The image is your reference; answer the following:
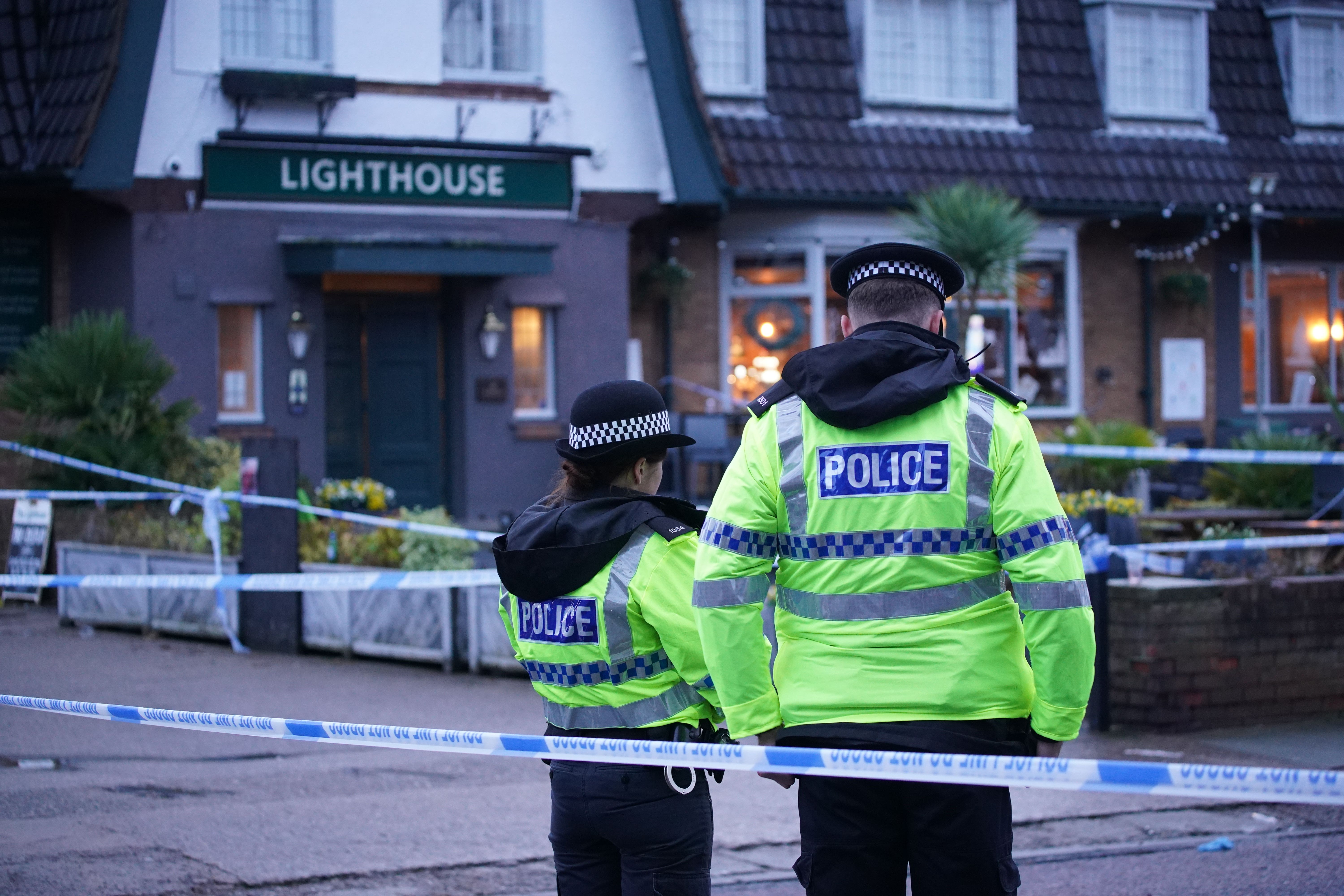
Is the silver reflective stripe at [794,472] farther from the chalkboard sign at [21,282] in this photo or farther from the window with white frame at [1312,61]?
the window with white frame at [1312,61]

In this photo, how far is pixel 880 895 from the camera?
326 cm

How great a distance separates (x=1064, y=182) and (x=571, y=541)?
1495 centimetres

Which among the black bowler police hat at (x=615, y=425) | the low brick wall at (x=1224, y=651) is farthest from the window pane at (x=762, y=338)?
the black bowler police hat at (x=615, y=425)

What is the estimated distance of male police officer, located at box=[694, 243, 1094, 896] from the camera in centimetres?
318

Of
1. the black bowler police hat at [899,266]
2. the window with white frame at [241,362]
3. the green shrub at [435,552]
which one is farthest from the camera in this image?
the window with white frame at [241,362]

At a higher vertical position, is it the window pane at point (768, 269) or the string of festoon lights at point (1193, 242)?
the string of festoon lights at point (1193, 242)

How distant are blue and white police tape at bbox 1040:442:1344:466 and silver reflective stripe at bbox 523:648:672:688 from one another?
6249mm

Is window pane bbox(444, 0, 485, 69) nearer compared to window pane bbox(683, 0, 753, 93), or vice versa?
window pane bbox(444, 0, 485, 69)

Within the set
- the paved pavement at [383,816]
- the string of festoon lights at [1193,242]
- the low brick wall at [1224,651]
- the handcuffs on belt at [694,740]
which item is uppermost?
the string of festoon lights at [1193,242]

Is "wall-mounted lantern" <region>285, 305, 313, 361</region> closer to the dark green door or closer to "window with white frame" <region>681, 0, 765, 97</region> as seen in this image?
the dark green door

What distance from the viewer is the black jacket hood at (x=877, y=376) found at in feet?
10.6

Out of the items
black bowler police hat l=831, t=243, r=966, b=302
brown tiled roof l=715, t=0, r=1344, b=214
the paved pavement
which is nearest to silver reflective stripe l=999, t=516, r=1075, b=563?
black bowler police hat l=831, t=243, r=966, b=302

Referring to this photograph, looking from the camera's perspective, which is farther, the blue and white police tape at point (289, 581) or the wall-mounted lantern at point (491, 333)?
the wall-mounted lantern at point (491, 333)

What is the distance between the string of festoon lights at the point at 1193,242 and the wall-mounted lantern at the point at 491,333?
7.62 m
